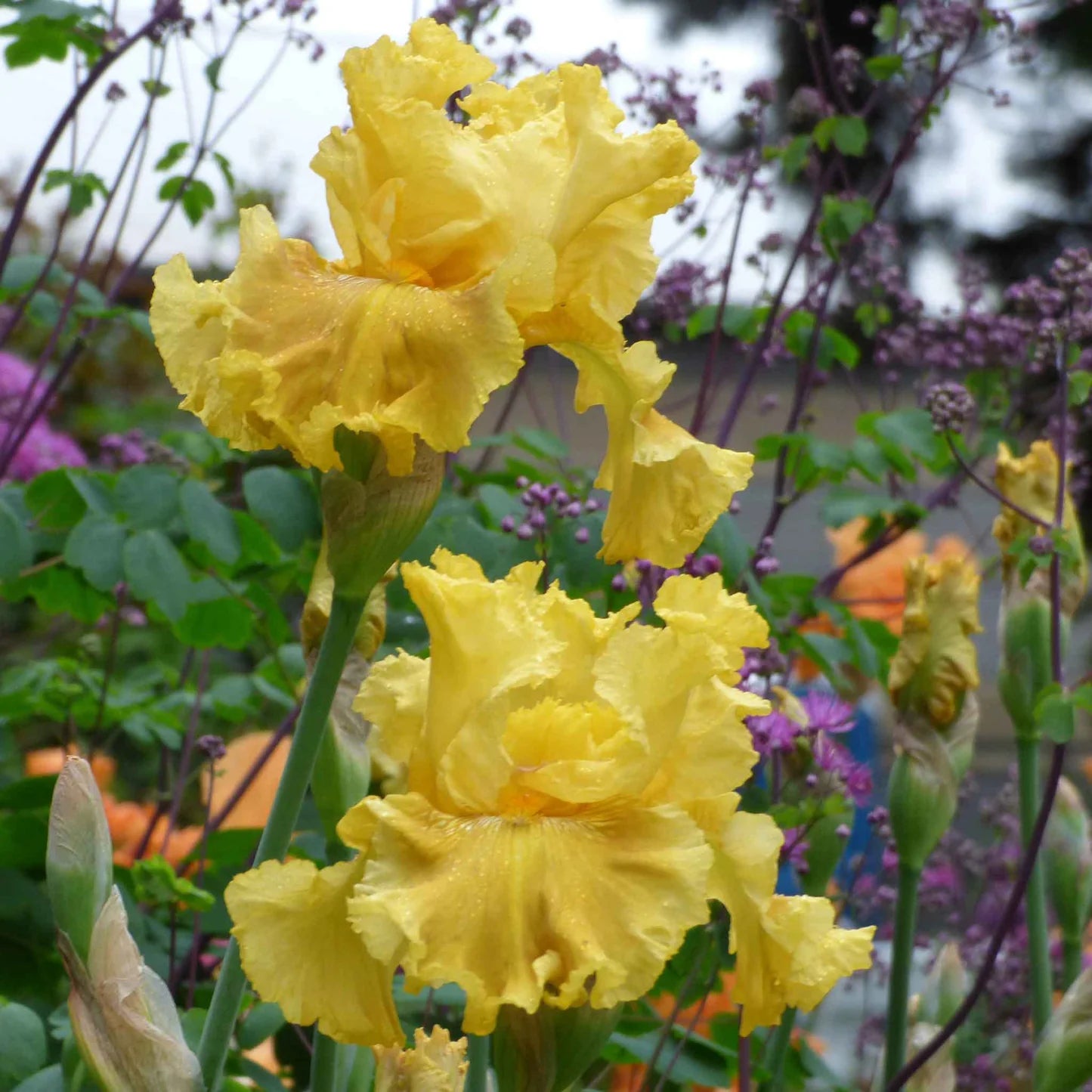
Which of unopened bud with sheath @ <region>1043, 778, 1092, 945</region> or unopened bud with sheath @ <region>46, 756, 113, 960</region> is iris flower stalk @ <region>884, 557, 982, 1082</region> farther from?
unopened bud with sheath @ <region>46, 756, 113, 960</region>

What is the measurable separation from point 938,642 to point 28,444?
115cm

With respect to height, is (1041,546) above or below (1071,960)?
above

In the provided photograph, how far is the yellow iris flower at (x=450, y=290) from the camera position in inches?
21.5

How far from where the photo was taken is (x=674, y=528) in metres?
0.63

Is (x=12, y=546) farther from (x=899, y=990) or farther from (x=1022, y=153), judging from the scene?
(x=1022, y=153)

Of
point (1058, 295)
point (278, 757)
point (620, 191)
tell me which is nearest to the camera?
point (620, 191)

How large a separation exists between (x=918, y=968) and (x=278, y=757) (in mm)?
715

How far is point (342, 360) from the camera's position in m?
0.55

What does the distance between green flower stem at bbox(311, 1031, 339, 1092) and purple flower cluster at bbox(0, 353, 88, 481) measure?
3.41ft

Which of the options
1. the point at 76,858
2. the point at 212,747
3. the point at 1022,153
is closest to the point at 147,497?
the point at 212,747

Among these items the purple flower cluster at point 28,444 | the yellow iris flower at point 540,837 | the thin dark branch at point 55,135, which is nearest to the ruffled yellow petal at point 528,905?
the yellow iris flower at point 540,837

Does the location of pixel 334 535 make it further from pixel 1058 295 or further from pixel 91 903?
pixel 1058 295

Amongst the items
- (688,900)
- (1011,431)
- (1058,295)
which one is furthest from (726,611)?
(1011,431)

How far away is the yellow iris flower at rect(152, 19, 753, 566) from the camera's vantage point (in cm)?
55
